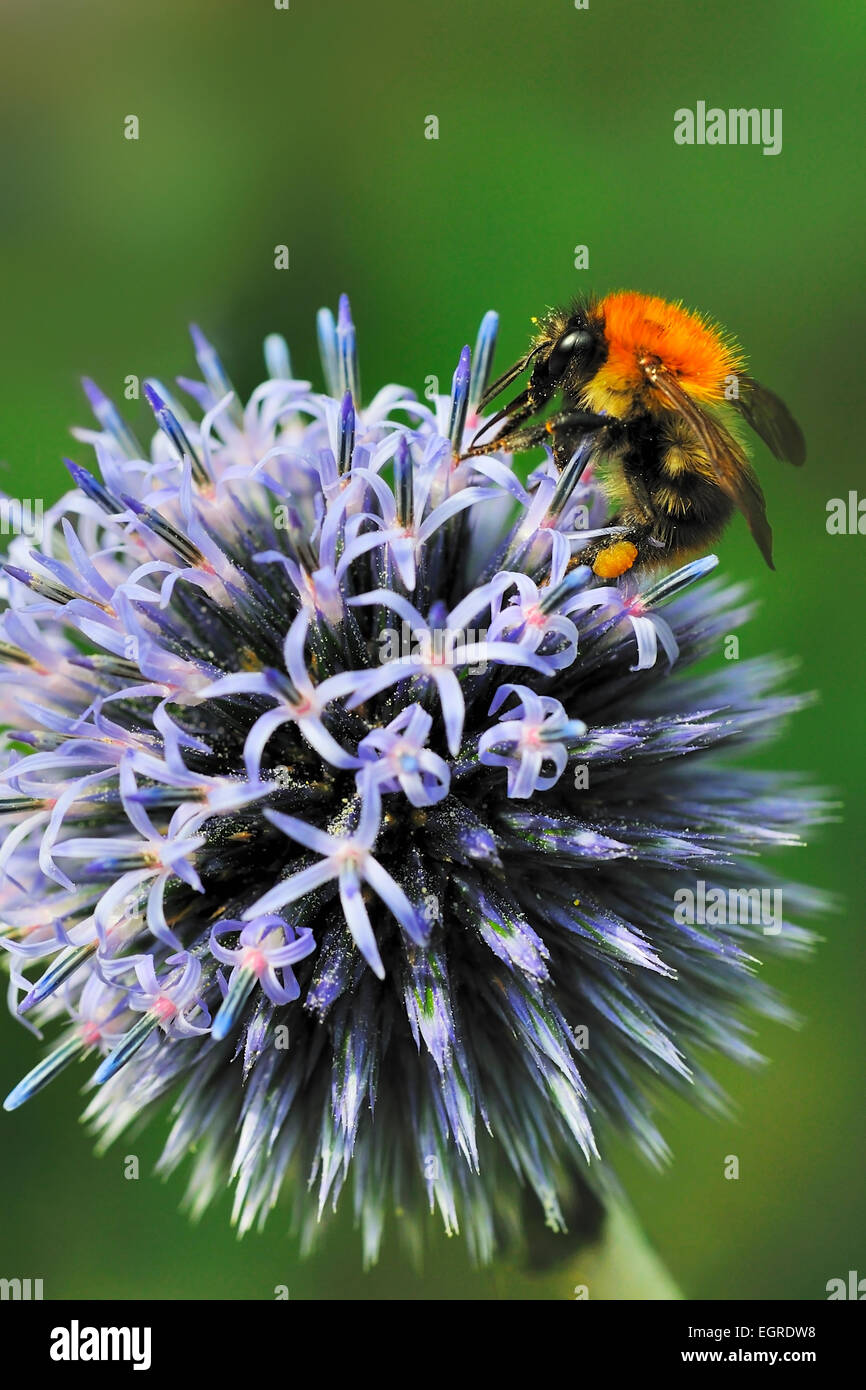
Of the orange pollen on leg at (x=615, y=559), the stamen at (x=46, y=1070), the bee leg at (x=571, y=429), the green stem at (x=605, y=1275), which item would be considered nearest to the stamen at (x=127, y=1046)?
the stamen at (x=46, y=1070)

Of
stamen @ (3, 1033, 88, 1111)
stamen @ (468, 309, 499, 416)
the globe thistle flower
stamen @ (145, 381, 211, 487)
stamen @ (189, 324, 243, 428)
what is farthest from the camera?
stamen @ (189, 324, 243, 428)

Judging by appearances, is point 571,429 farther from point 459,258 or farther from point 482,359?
point 459,258

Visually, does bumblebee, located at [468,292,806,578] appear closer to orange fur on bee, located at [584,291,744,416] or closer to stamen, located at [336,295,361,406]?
orange fur on bee, located at [584,291,744,416]

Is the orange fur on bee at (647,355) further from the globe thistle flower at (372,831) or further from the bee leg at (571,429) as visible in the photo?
the globe thistle flower at (372,831)

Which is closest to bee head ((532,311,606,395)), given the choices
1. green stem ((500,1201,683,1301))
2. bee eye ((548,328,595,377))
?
bee eye ((548,328,595,377))

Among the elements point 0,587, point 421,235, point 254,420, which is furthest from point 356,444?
point 421,235

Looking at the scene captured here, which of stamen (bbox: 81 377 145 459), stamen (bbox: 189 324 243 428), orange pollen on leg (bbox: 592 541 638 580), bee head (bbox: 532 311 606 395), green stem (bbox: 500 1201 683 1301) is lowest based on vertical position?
green stem (bbox: 500 1201 683 1301)
